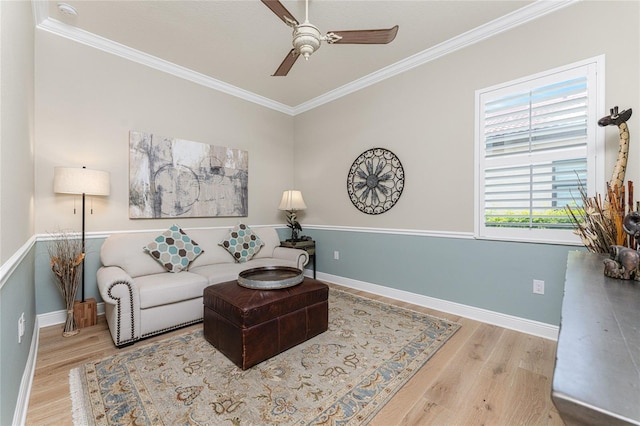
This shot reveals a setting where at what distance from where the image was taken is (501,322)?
2602mm

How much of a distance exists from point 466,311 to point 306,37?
2.93 meters

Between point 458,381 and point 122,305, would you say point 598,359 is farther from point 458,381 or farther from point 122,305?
point 122,305

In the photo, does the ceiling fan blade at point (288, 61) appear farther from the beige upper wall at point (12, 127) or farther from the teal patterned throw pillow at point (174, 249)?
the teal patterned throw pillow at point (174, 249)

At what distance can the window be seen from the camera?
7.19 ft

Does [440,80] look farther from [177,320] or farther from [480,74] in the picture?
[177,320]

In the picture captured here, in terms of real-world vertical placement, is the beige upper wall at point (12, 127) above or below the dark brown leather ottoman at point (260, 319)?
above

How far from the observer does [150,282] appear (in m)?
2.46

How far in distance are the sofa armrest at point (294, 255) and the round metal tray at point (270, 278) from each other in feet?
2.66

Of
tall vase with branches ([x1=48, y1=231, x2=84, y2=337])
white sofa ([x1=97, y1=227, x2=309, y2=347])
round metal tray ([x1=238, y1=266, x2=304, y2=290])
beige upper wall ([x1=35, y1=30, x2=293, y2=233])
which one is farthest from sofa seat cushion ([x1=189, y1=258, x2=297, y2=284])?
tall vase with branches ([x1=48, y1=231, x2=84, y2=337])

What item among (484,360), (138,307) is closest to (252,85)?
(138,307)

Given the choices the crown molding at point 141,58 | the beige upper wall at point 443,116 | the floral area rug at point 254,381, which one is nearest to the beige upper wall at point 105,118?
the crown molding at point 141,58

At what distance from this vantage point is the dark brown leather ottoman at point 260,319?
192cm

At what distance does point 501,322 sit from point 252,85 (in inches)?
164

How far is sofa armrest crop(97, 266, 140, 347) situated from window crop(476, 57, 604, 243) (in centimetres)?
323
